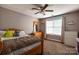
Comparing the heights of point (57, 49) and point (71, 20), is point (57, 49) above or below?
below

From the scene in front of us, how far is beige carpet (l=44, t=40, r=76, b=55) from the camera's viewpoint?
6.01ft

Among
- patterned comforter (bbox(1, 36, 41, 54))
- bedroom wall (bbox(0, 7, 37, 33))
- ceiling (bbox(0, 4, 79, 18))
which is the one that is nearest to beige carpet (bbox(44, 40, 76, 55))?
patterned comforter (bbox(1, 36, 41, 54))

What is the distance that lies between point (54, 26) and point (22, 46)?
2.50 ft

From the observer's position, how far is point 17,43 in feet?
6.13

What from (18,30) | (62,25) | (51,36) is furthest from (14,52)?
(62,25)

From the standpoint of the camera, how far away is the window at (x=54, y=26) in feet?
6.41

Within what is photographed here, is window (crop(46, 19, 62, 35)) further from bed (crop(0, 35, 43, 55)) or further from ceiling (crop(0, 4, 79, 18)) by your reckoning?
bed (crop(0, 35, 43, 55))

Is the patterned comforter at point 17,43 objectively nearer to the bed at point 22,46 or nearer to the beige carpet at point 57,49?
the bed at point 22,46

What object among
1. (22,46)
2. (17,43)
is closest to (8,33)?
(17,43)

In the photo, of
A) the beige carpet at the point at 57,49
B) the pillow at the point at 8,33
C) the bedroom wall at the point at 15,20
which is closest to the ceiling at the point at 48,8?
the bedroom wall at the point at 15,20

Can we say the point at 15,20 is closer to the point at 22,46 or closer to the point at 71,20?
the point at 22,46

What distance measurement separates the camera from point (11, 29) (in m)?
1.86

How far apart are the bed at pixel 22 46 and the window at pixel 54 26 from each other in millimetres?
287

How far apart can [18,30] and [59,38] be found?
820 mm
